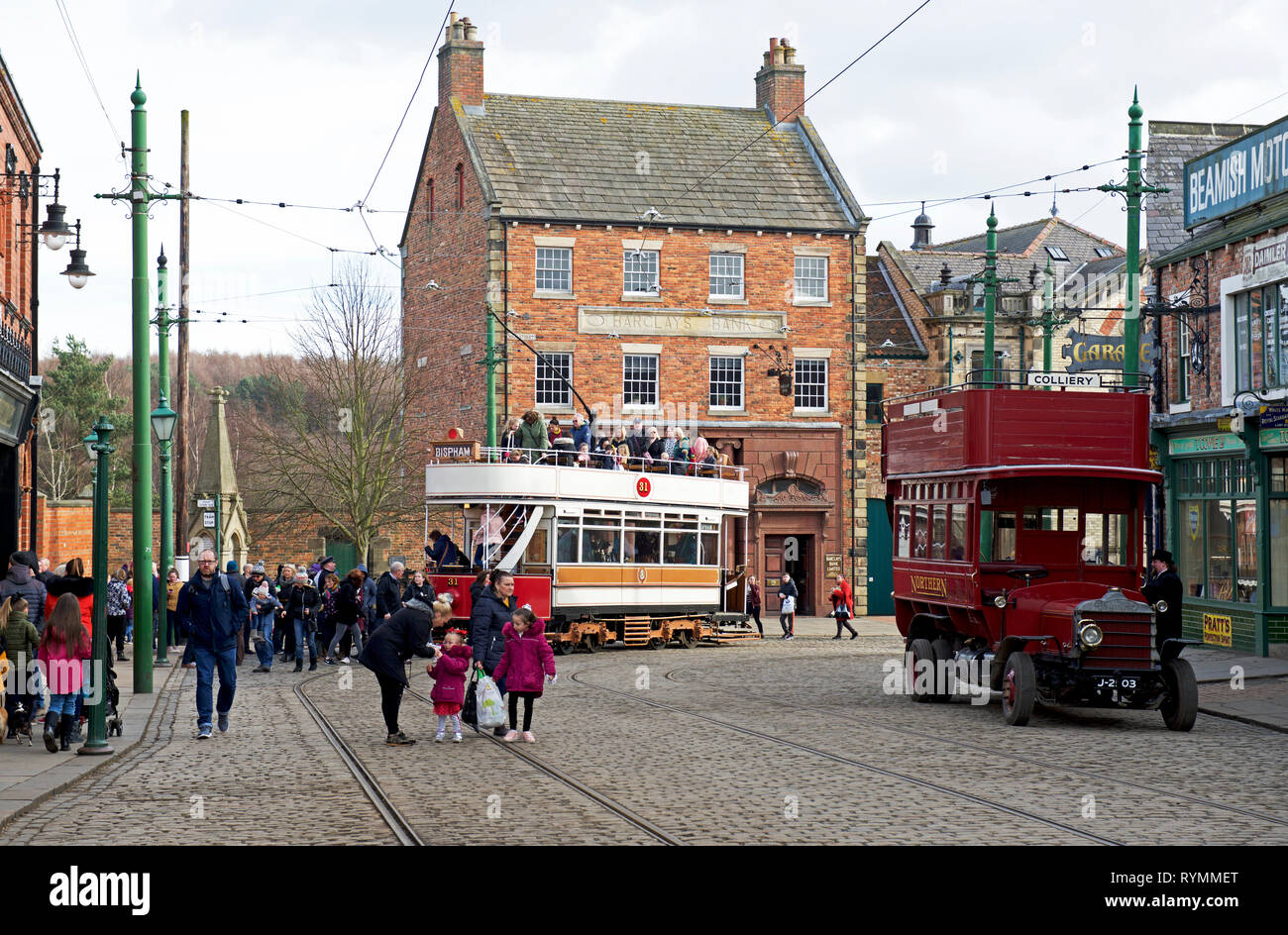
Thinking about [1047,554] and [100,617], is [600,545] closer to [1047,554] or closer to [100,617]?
[1047,554]

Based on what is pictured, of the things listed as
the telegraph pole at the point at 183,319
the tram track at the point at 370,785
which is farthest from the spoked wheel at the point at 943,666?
the telegraph pole at the point at 183,319

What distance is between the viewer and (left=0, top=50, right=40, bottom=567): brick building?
2180 cm

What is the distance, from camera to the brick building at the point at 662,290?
41.2 meters

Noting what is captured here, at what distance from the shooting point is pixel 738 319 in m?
42.5

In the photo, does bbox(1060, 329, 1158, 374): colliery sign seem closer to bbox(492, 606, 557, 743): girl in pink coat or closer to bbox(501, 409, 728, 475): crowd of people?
bbox(501, 409, 728, 475): crowd of people

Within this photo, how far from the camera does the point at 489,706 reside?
1517cm

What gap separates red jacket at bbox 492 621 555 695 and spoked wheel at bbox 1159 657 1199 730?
623cm

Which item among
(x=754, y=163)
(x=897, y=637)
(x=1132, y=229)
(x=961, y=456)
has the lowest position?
(x=897, y=637)

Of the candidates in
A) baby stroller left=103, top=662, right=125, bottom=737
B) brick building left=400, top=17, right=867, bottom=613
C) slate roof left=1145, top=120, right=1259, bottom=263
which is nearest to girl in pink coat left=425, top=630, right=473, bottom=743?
baby stroller left=103, top=662, right=125, bottom=737

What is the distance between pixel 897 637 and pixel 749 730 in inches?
776

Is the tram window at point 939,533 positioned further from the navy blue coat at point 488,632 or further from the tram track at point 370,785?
the tram track at point 370,785

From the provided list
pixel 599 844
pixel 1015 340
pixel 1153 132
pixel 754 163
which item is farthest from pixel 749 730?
pixel 1015 340

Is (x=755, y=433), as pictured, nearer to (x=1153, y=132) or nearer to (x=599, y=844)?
(x=1153, y=132)

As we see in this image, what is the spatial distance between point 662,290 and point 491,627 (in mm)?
27022
